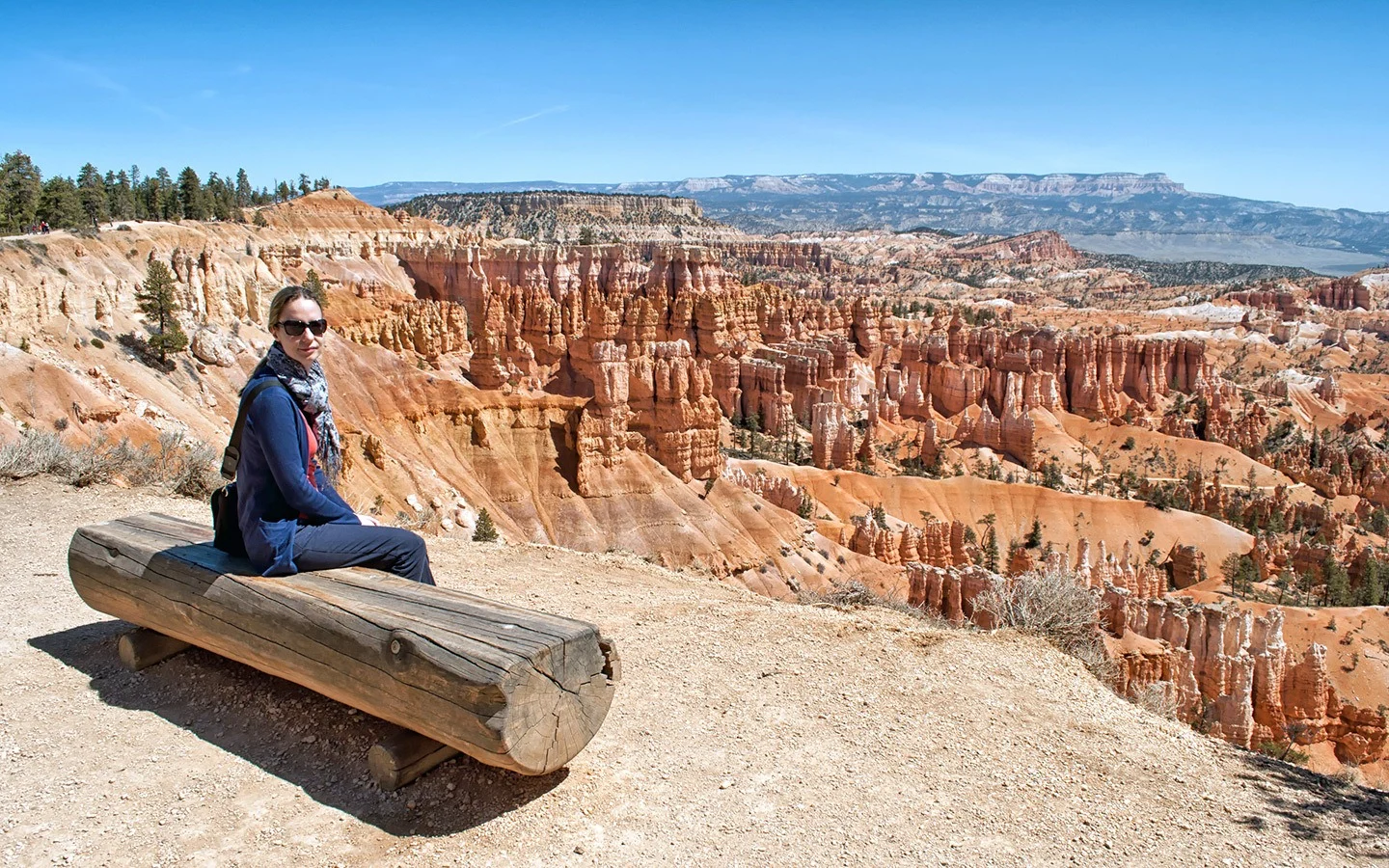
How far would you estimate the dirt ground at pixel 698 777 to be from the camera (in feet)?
15.4

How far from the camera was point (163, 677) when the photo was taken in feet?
20.5

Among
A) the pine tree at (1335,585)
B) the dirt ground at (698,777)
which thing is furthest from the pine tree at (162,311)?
the pine tree at (1335,585)

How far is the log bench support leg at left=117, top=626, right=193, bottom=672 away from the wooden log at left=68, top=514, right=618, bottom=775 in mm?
477

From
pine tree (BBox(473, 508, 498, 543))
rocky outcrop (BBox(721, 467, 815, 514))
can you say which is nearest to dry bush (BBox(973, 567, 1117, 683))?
pine tree (BBox(473, 508, 498, 543))

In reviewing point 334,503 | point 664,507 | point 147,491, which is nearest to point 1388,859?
point 334,503

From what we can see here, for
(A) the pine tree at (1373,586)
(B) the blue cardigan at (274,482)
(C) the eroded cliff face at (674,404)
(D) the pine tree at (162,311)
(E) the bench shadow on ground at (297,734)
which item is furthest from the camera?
(A) the pine tree at (1373,586)

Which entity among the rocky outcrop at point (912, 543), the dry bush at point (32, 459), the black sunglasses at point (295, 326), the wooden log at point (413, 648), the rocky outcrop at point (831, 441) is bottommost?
the rocky outcrop at point (912, 543)

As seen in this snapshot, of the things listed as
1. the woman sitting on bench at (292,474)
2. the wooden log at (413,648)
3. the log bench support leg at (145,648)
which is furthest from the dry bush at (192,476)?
the woman sitting on bench at (292,474)

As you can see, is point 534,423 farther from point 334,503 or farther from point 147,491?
point 334,503

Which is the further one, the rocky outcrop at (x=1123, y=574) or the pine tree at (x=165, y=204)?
the pine tree at (x=165, y=204)

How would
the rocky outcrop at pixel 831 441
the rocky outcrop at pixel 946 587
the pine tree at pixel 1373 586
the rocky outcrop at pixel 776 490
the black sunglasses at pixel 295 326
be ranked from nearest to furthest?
1. the black sunglasses at pixel 295 326
2. the rocky outcrop at pixel 946 587
3. the pine tree at pixel 1373 586
4. the rocky outcrop at pixel 776 490
5. the rocky outcrop at pixel 831 441

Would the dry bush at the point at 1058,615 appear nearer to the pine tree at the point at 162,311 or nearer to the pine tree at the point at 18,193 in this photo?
the pine tree at the point at 162,311

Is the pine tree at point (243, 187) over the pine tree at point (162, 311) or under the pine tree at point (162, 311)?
over

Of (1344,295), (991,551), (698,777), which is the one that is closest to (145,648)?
(698,777)
